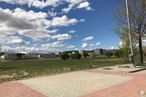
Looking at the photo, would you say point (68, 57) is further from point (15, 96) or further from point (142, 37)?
point (15, 96)

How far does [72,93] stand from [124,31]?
19034mm

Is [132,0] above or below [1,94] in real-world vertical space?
above

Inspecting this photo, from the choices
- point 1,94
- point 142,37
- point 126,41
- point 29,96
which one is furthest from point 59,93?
point 126,41

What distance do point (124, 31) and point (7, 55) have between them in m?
134

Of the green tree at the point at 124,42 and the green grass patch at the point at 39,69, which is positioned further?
the green tree at the point at 124,42

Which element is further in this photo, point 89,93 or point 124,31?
point 124,31

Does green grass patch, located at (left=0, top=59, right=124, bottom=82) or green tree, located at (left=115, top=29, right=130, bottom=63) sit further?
green tree, located at (left=115, top=29, right=130, bottom=63)

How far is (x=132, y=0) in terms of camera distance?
25.7 m

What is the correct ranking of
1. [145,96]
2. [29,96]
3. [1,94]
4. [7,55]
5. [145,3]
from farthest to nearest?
[7,55] → [145,3] → [1,94] → [29,96] → [145,96]

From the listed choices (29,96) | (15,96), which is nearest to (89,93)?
(29,96)

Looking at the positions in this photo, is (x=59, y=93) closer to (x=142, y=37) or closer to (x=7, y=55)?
(x=142, y=37)

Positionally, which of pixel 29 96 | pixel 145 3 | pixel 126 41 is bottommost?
pixel 29 96

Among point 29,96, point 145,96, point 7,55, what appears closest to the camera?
point 145,96

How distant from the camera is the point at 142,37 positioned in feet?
84.2
